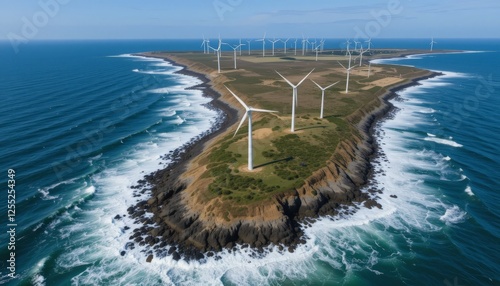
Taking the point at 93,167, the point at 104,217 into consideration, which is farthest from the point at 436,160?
the point at 93,167

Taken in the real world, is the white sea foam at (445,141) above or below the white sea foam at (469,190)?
above

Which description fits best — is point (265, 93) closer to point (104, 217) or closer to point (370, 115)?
point (370, 115)

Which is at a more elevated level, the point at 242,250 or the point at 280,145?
the point at 280,145

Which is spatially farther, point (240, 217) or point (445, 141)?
point (445, 141)

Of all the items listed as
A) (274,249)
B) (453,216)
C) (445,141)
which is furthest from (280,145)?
(445,141)

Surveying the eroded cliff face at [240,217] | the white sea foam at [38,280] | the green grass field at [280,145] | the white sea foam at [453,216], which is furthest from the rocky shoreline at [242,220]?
the white sea foam at [453,216]

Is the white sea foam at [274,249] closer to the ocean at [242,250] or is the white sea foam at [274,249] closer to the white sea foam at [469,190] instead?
the ocean at [242,250]

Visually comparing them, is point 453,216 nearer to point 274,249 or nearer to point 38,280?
point 274,249
